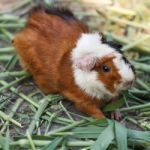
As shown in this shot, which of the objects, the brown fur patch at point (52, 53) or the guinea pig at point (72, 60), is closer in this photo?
the guinea pig at point (72, 60)

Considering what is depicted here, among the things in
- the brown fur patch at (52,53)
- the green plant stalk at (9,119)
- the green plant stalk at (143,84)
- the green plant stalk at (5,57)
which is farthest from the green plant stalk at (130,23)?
the green plant stalk at (9,119)

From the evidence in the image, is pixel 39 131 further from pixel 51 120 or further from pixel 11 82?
pixel 11 82

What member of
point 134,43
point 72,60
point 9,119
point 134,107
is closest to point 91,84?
point 72,60

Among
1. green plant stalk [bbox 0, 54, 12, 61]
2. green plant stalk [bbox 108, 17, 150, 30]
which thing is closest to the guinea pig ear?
green plant stalk [bbox 0, 54, 12, 61]

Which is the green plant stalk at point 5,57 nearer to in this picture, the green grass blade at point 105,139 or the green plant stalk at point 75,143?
the green plant stalk at point 75,143

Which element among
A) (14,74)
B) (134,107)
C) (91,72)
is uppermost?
(91,72)

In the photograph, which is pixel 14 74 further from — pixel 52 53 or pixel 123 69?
pixel 123 69

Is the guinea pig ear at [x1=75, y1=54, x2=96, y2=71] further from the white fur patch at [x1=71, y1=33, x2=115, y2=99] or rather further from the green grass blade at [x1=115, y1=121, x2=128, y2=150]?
the green grass blade at [x1=115, y1=121, x2=128, y2=150]
